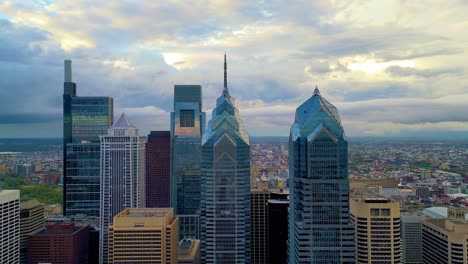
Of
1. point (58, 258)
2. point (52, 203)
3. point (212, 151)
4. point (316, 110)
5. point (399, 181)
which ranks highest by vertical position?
point (316, 110)

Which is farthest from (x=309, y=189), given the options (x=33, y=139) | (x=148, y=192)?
(x=148, y=192)

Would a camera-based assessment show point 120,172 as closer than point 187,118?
Yes

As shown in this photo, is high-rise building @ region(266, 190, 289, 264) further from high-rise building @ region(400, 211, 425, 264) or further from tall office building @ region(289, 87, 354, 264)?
tall office building @ region(289, 87, 354, 264)

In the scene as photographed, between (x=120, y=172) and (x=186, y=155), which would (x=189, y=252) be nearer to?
(x=120, y=172)

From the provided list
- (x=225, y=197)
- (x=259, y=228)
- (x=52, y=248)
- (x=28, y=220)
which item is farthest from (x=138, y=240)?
(x=28, y=220)

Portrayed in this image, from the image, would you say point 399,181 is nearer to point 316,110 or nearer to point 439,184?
point 439,184

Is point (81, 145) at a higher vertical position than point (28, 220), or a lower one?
higher

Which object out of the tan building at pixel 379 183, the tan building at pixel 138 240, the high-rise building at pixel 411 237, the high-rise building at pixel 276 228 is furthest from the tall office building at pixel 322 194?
the high-rise building at pixel 276 228
